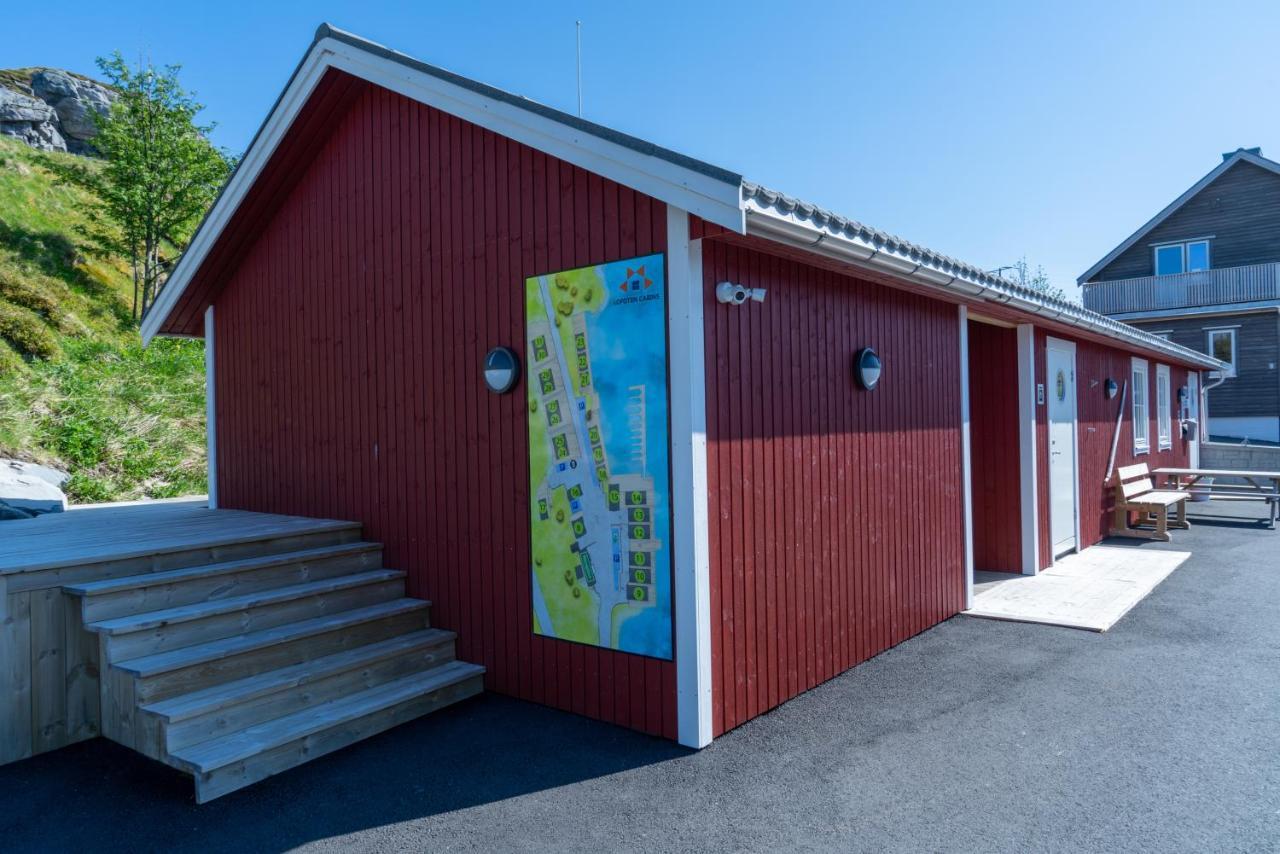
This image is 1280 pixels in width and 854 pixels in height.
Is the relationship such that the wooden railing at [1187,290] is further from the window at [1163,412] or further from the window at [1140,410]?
the window at [1140,410]

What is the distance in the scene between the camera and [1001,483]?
293 inches

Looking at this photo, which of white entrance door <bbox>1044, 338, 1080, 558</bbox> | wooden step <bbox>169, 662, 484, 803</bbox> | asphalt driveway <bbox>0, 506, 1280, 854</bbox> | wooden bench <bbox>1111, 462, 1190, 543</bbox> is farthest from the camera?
wooden bench <bbox>1111, 462, 1190, 543</bbox>

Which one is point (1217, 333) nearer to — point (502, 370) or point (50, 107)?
point (502, 370)

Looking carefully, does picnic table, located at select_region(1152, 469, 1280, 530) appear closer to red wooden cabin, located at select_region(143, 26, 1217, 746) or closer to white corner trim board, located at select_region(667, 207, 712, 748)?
red wooden cabin, located at select_region(143, 26, 1217, 746)

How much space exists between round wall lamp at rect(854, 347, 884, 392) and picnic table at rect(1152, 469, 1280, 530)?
322 inches

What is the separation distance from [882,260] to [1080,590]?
4.08 meters

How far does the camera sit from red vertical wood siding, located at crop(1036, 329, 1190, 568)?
24.7 feet

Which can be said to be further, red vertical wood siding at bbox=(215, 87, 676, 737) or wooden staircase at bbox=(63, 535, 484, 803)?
red vertical wood siding at bbox=(215, 87, 676, 737)

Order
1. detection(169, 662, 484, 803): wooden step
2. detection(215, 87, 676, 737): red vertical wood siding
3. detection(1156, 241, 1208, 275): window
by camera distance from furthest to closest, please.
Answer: detection(1156, 241, 1208, 275): window → detection(215, 87, 676, 737): red vertical wood siding → detection(169, 662, 484, 803): wooden step

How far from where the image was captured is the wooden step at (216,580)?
3725mm

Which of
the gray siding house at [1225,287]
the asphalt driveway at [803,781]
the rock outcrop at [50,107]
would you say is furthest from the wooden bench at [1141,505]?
the rock outcrop at [50,107]

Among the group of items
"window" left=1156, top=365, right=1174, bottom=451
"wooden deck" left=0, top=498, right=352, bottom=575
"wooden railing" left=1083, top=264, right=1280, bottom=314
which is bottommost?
"wooden deck" left=0, top=498, right=352, bottom=575

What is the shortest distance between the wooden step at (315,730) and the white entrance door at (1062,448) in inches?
241

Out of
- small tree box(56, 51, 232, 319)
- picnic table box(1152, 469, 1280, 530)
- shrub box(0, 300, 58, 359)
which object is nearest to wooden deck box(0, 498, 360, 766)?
shrub box(0, 300, 58, 359)
